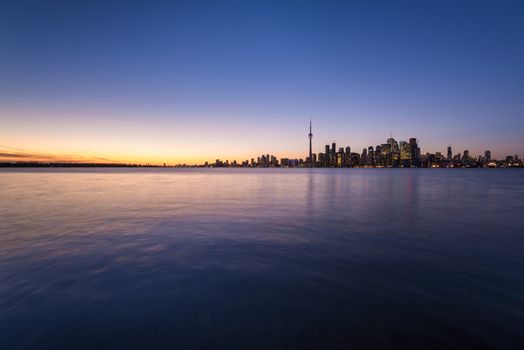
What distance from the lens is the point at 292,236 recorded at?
13.9 m

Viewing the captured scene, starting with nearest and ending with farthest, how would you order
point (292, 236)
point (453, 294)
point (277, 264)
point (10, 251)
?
1. point (453, 294)
2. point (277, 264)
3. point (10, 251)
4. point (292, 236)

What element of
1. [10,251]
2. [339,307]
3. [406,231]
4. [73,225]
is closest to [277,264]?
[339,307]

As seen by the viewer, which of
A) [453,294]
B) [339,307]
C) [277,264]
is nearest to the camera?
[339,307]

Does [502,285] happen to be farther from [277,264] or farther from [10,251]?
[10,251]

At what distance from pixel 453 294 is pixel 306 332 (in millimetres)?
4403

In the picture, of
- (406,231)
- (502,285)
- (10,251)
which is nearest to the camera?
(502,285)

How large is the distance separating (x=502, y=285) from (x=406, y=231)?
7.17 metres

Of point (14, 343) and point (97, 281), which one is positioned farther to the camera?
point (97, 281)

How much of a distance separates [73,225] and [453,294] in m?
18.2

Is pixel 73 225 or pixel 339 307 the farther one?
pixel 73 225

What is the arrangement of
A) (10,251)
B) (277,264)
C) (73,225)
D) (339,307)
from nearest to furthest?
(339,307)
(277,264)
(10,251)
(73,225)

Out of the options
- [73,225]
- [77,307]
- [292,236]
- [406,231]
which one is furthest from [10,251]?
[406,231]

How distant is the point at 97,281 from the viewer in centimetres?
822

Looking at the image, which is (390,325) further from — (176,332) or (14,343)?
(14,343)
